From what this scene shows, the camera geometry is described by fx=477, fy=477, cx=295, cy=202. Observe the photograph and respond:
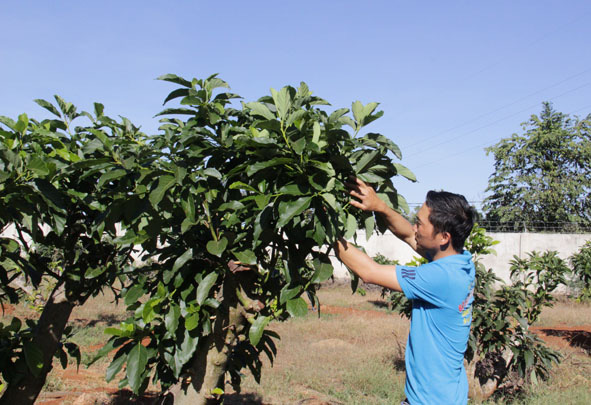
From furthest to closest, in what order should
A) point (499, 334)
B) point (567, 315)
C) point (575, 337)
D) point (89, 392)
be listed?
point (567, 315) → point (575, 337) → point (499, 334) → point (89, 392)

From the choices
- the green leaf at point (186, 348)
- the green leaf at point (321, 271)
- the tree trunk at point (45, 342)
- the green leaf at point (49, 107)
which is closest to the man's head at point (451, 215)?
the green leaf at point (321, 271)

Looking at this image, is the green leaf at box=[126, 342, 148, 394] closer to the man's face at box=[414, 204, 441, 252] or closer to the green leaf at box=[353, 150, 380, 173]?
the green leaf at box=[353, 150, 380, 173]

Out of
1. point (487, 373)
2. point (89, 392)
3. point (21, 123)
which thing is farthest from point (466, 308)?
point (89, 392)

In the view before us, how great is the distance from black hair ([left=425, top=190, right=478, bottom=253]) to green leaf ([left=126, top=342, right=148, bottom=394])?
4.59ft

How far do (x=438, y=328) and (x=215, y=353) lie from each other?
1044mm

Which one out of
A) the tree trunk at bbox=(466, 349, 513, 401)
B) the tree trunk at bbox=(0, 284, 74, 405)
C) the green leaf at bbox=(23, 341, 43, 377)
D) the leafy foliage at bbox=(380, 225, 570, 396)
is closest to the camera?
the green leaf at bbox=(23, 341, 43, 377)

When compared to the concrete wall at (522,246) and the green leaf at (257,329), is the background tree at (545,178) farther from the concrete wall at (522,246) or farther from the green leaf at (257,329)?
the green leaf at (257,329)

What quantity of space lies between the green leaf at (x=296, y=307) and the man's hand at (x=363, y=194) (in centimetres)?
Result: 46

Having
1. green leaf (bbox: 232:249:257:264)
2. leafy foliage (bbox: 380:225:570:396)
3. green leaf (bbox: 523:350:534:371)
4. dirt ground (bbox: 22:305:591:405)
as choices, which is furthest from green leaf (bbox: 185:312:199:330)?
green leaf (bbox: 523:350:534:371)

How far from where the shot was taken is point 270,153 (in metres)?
1.82

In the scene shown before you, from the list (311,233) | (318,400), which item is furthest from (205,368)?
(318,400)

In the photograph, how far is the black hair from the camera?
2.10 metres

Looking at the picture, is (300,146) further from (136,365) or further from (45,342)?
(45,342)

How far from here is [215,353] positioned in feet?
7.49
